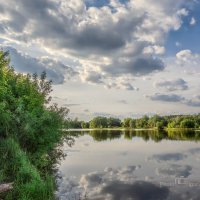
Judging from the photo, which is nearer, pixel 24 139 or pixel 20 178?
pixel 20 178

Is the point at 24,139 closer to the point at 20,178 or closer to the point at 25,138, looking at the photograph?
the point at 25,138

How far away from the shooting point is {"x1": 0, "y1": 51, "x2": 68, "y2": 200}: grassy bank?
14703 millimetres

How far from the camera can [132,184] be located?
2575 centimetres

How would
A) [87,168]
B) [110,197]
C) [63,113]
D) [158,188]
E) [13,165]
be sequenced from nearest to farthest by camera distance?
[13,165]
[110,197]
[158,188]
[63,113]
[87,168]

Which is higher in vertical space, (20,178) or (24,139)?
(24,139)

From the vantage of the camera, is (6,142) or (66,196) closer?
(6,142)

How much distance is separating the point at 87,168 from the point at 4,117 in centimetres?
1738

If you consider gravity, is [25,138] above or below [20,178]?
above

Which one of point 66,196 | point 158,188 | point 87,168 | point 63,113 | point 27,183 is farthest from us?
point 87,168

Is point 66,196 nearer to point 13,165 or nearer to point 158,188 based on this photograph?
point 13,165

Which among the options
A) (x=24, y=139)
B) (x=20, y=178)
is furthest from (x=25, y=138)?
(x=20, y=178)

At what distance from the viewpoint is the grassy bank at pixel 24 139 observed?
14.7m

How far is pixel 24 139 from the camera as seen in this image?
22547mm

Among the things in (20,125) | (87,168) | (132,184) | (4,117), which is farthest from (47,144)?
(87,168)
